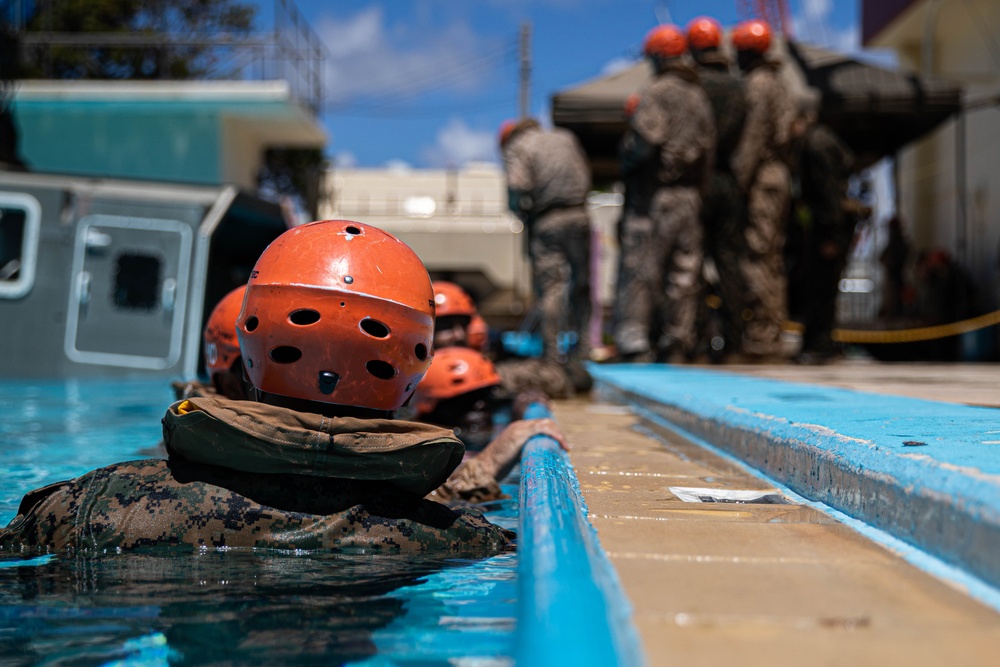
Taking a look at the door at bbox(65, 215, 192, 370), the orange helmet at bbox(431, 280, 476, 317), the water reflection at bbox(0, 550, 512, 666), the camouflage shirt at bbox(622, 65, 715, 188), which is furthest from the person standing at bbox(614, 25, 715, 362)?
the water reflection at bbox(0, 550, 512, 666)

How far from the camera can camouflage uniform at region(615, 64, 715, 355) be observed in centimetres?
955

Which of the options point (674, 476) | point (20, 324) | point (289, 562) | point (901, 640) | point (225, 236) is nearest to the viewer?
point (901, 640)

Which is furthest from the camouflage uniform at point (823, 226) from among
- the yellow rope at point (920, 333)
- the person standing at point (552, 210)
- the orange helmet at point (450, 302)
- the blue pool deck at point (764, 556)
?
the blue pool deck at point (764, 556)

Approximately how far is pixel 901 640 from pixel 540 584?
0.54 metres

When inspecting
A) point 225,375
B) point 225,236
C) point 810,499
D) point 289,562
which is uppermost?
point 225,236

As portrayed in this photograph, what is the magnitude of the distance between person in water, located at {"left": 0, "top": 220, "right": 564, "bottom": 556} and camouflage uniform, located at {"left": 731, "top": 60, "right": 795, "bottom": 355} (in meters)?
8.58

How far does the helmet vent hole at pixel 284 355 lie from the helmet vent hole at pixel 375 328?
0.18 m

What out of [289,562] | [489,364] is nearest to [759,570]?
[289,562]

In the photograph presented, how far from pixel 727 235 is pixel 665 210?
53.2 inches

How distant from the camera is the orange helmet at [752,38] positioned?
10.6 metres

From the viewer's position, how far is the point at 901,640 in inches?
56.0

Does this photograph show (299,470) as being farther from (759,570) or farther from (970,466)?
(970,466)

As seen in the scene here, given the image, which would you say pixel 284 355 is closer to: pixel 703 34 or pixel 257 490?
pixel 257 490

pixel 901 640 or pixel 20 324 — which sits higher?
pixel 20 324
